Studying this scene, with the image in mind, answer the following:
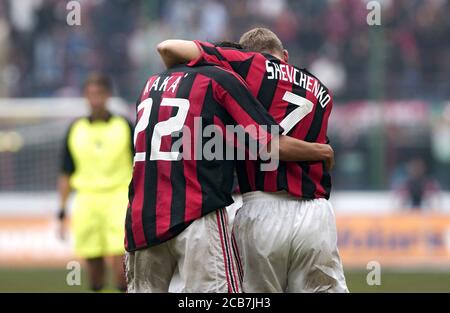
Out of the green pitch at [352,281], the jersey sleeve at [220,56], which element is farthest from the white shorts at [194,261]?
the green pitch at [352,281]

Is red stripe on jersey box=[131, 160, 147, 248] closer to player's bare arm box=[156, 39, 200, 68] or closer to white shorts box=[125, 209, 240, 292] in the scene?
white shorts box=[125, 209, 240, 292]

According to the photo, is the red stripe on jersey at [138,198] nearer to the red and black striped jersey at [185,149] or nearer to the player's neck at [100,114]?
the red and black striped jersey at [185,149]

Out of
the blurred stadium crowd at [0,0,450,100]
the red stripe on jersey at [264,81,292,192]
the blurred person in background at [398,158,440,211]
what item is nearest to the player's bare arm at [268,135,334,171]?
the red stripe on jersey at [264,81,292,192]

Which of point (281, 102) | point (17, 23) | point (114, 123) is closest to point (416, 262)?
point (114, 123)

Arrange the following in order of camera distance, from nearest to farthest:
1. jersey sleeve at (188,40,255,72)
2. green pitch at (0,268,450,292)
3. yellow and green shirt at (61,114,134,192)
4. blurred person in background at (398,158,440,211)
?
jersey sleeve at (188,40,255,72)
yellow and green shirt at (61,114,134,192)
green pitch at (0,268,450,292)
blurred person in background at (398,158,440,211)

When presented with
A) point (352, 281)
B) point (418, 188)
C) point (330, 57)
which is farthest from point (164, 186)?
point (330, 57)

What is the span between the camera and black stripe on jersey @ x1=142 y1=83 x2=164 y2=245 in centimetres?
529

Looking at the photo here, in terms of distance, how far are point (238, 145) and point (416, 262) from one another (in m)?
10.3

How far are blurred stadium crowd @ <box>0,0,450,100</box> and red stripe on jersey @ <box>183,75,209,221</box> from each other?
36.5ft

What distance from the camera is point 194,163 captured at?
5301 millimetres

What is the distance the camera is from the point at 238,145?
5.45m

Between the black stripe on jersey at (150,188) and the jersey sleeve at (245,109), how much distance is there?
1.17 ft

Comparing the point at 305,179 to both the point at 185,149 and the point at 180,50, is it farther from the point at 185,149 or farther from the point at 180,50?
the point at 180,50

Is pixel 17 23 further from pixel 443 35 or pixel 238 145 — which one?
pixel 238 145
